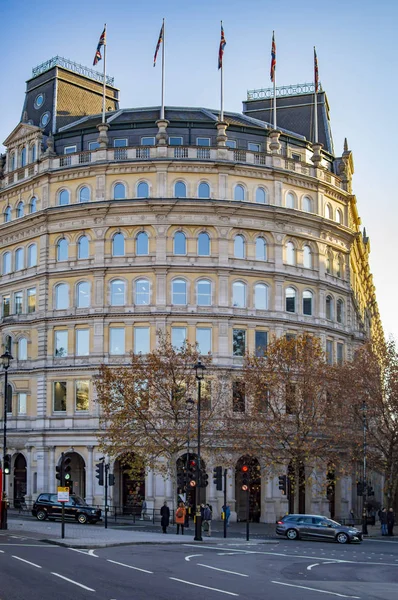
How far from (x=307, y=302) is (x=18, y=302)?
22612mm

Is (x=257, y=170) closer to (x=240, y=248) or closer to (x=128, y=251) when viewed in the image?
(x=240, y=248)

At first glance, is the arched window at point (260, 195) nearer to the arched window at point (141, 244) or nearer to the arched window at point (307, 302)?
the arched window at point (307, 302)

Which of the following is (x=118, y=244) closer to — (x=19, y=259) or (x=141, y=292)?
(x=141, y=292)

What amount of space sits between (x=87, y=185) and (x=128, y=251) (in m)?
6.26

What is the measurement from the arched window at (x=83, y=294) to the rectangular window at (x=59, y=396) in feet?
19.5

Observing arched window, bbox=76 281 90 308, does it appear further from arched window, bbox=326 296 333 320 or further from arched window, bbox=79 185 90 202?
arched window, bbox=326 296 333 320

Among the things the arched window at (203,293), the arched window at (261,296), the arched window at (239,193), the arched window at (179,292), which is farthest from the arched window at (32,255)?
the arched window at (261,296)

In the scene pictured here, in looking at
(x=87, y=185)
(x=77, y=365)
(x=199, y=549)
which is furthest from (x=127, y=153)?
(x=199, y=549)

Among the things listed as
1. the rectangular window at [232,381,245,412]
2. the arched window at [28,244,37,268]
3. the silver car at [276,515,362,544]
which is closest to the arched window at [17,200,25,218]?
the arched window at [28,244,37,268]

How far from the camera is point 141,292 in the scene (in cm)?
6869

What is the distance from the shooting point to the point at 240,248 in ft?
230

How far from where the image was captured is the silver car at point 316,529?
162 ft

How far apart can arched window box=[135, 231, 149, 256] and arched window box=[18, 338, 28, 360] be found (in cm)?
1165

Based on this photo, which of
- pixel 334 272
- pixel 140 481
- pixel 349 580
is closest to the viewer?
pixel 349 580
